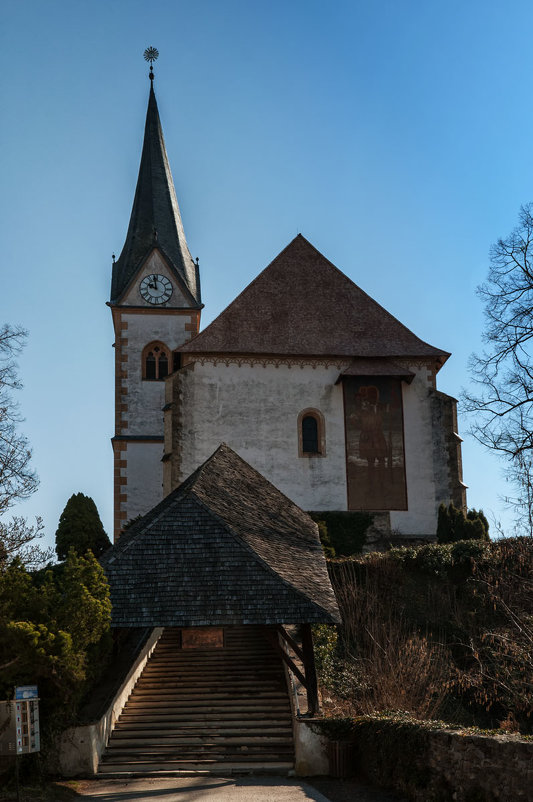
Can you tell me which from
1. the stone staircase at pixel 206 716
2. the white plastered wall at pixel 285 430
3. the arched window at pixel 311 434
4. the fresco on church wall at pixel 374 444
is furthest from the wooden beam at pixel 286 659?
the arched window at pixel 311 434

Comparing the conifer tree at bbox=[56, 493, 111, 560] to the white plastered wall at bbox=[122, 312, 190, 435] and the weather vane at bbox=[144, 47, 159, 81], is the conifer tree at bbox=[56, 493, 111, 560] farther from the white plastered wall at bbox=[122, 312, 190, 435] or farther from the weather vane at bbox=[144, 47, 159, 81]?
the weather vane at bbox=[144, 47, 159, 81]

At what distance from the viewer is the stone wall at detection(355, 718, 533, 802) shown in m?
11.7

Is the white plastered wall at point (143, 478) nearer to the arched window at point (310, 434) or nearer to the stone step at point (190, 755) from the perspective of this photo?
the arched window at point (310, 434)

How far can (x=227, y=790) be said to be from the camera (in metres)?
14.3

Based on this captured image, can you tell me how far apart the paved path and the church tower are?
2431cm

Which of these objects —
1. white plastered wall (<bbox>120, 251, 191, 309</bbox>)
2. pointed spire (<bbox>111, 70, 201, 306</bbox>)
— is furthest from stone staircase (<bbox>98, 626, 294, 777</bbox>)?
pointed spire (<bbox>111, 70, 201, 306</bbox>)

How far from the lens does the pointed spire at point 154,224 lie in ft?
144

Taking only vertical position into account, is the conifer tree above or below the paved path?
above

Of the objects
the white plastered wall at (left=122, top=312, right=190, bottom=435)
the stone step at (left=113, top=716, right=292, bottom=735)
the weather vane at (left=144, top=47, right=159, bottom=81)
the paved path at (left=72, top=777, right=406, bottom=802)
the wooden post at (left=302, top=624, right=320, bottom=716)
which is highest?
the weather vane at (left=144, top=47, right=159, bottom=81)

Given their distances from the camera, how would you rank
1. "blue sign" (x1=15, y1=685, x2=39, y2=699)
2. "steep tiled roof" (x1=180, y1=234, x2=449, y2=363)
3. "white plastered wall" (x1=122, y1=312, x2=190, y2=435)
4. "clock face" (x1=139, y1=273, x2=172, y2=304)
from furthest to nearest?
"clock face" (x1=139, y1=273, x2=172, y2=304) → "white plastered wall" (x1=122, y1=312, x2=190, y2=435) → "steep tiled roof" (x1=180, y1=234, x2=449, y2=363) → "blue sign" (x1=15, y1=685, x2=39, y2=699)

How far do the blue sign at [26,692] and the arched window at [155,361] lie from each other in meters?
28.6

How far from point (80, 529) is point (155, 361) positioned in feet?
34.1

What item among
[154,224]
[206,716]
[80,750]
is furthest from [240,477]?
[154,224]

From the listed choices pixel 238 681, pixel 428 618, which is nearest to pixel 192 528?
pixel 238 681
